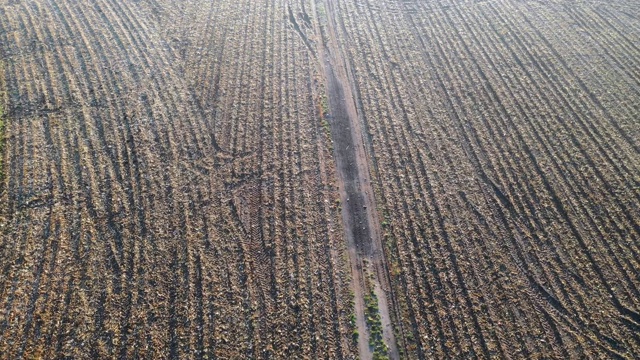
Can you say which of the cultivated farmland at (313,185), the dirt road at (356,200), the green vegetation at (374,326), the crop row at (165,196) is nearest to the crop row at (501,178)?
the cultivated farmland at (313,185)

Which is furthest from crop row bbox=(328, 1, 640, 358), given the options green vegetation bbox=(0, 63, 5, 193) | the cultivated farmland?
green vegetation bbox=(0, 63, 5, 193)

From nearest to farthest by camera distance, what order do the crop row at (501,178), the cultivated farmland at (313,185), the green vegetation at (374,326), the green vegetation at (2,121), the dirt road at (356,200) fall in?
the green vegetation at (374,326) < the cultivated farmland at (313,185) < the crop row at (501,178) < the dirt road at (356,200) < the green vegetation at (2,121)

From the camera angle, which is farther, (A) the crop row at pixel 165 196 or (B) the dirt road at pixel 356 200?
(B) the dirt road at pixel 356 200

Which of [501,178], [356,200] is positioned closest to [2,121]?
[356,200]

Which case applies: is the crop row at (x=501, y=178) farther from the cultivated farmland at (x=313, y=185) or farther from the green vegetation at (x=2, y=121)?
the green vegetation at (x=2, y=121)

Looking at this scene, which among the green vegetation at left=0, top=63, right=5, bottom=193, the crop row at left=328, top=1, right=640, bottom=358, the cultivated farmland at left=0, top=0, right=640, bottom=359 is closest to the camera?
the cultivated farmland at left=0, top=0, right=640, bottom=359

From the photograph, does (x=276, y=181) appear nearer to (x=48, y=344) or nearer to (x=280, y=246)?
(x=280, y=246)

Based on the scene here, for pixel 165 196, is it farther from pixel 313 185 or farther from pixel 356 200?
pixel 356 200

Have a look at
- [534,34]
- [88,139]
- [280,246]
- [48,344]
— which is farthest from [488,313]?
[534,34]

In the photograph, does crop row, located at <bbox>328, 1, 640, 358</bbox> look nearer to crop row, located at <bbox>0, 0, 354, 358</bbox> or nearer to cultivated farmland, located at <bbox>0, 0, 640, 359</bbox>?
cultivated farmland, located at <bbox>0, 0, 640, 359</bbox>

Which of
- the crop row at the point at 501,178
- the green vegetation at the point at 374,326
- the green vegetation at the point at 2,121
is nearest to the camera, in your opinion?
the green vegetation at the point at 374,326
